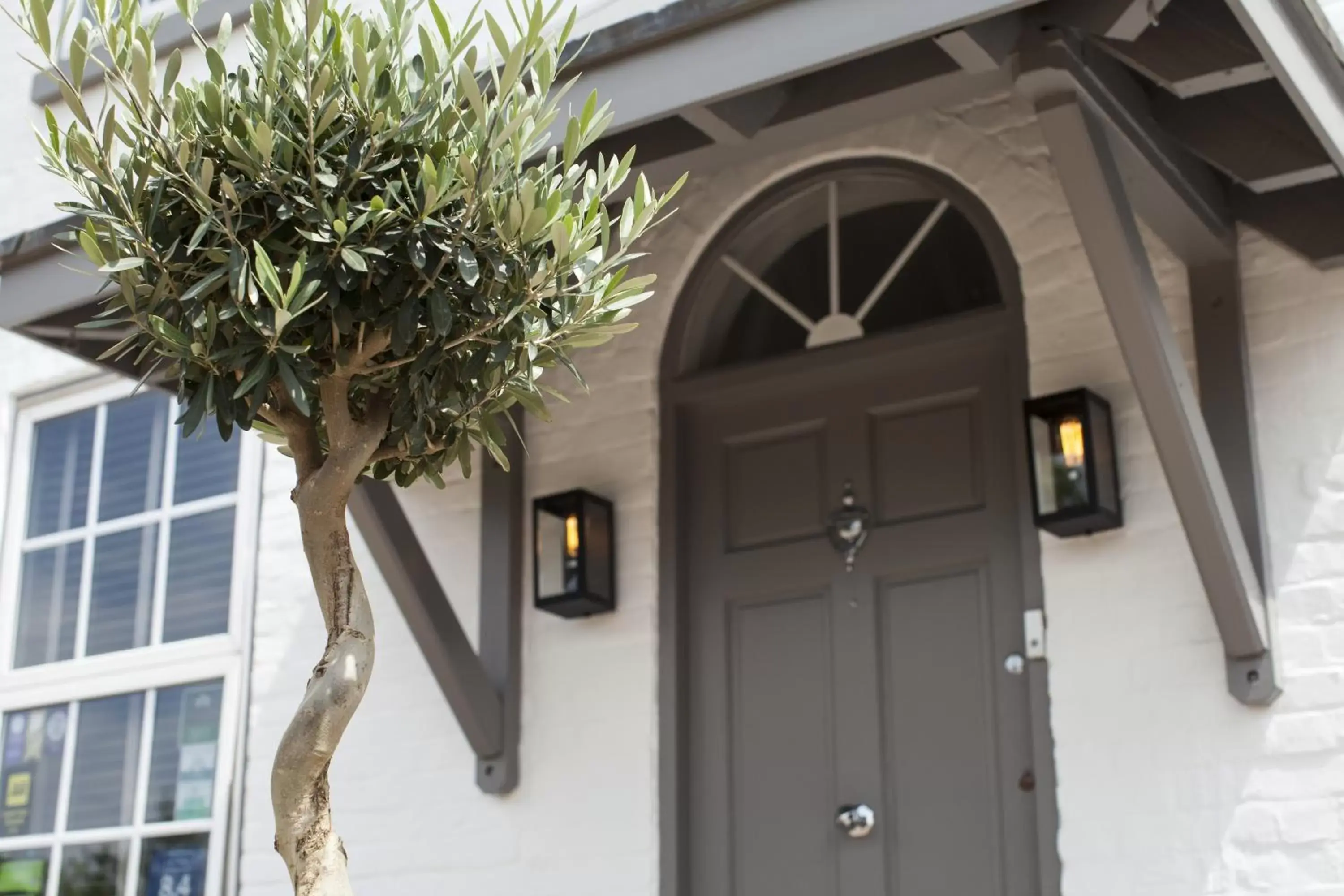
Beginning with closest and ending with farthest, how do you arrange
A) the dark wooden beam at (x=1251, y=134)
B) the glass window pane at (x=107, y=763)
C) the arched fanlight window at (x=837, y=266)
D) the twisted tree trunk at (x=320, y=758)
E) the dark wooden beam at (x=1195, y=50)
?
the twisted tree trunk at (x=320, y=758) → the dark wooden beam at (x=1195, y=50) → the dark wooden beam at (x=1251, y=134) → the arched fanlight window at (x=837, y=266) → the glass window pane at (x=107, y=763)

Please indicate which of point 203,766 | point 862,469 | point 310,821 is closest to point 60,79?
point 310,821

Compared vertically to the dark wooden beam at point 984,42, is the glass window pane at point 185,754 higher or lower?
lower

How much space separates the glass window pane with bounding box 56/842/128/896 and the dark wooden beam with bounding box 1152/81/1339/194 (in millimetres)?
4012

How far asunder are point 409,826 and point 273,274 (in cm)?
285

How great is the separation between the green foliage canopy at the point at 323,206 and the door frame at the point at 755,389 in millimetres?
1832

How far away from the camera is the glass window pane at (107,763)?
567 centimetres

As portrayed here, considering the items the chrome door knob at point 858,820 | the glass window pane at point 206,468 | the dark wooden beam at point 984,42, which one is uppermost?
the dark wooden beam at point 984,42

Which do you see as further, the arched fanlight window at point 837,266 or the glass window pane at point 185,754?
the glass window pane at point 185,754

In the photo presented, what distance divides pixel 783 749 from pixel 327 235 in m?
2.34

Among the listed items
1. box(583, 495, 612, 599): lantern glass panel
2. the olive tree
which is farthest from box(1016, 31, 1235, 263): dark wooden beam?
box(583, 495, 612, 599): lantern glass panel

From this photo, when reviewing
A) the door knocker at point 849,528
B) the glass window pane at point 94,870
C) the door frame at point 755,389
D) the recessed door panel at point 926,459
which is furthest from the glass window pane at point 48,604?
the recessed door panel at point 926,459

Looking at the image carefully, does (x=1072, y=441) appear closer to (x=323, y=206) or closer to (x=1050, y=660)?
(x=1050, y=660)

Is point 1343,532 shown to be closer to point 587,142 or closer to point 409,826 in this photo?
point 587,142

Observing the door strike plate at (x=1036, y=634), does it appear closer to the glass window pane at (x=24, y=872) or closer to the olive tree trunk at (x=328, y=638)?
the olive tree trunk at (x=328, y=638)
